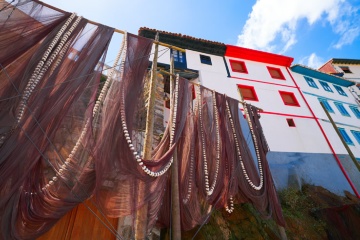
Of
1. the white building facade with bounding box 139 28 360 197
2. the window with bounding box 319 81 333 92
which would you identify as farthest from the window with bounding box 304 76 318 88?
the white building facade with bounding box 139 28 360 197

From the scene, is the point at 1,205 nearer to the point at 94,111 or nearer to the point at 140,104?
the point at 94,111

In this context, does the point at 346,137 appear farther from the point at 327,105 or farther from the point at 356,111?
the point at 356,111

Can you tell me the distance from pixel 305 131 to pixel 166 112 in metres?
11.5

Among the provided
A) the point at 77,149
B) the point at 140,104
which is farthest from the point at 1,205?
the point at 140,104

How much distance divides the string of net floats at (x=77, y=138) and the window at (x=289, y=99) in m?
15.0

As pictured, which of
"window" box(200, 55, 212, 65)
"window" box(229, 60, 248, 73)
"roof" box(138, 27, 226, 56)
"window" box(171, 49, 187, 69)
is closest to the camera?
"window" box(171, 49, 187, 69)

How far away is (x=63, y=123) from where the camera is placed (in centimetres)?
323

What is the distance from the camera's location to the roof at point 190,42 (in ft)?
55.5

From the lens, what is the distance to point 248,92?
16984mm

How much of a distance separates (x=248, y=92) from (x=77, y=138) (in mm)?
15833

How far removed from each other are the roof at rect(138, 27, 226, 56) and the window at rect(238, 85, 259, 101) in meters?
4.11

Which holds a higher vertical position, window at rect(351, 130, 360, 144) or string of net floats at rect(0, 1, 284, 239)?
window at rect(351, 130, 360, 144)

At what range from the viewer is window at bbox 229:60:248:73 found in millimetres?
18328

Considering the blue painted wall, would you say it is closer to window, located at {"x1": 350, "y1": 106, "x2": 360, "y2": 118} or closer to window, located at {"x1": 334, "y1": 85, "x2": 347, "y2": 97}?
window, located at {"x1": 350, "y1": 106, "x2": 360, "y2": 118}
